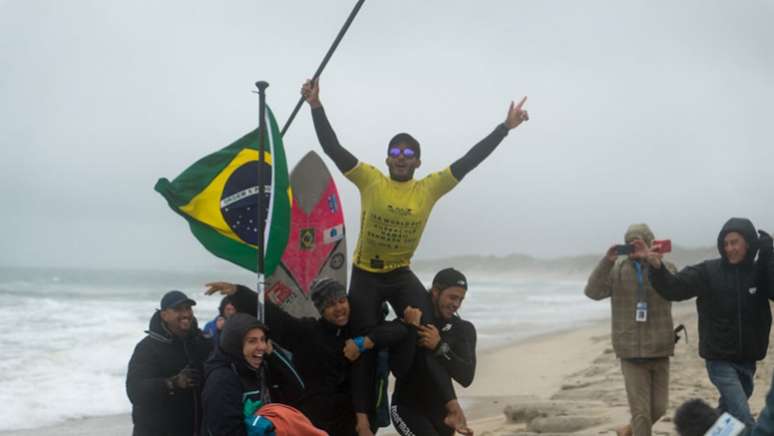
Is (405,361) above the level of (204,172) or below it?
below

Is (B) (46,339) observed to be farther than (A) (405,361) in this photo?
Yes

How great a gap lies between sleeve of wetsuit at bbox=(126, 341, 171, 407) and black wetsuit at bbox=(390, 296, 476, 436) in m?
1.33

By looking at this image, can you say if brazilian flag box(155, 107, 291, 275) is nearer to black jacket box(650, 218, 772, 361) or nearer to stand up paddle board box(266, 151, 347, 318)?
stand up paddle board box(266, 151, 347, 318)

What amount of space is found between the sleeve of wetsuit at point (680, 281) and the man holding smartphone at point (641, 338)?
49cm

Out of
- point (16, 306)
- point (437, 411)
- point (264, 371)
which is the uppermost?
point (264, 371)

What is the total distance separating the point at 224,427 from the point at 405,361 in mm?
1197

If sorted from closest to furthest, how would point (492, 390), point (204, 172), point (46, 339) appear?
point (204, 172)
point (492, 390)
point (46, 339)

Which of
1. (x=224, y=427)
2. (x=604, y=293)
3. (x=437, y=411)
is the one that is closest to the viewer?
(x=224, y=427)

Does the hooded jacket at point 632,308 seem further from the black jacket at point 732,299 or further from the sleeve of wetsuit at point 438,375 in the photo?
the sleeve of wetsuit at point 438,375

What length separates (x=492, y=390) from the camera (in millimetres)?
12617

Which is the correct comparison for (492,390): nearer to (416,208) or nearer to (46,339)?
(416,208)

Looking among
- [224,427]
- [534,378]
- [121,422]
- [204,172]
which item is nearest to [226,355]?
[224,427]

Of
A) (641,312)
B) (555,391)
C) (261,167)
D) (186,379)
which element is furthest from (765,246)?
(555,391)

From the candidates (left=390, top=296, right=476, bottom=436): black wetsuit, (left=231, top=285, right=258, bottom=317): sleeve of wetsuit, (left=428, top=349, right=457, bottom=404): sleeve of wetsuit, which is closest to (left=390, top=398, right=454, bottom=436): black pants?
(left=390, top=296, right=476, bottom=436): black wetsuit
